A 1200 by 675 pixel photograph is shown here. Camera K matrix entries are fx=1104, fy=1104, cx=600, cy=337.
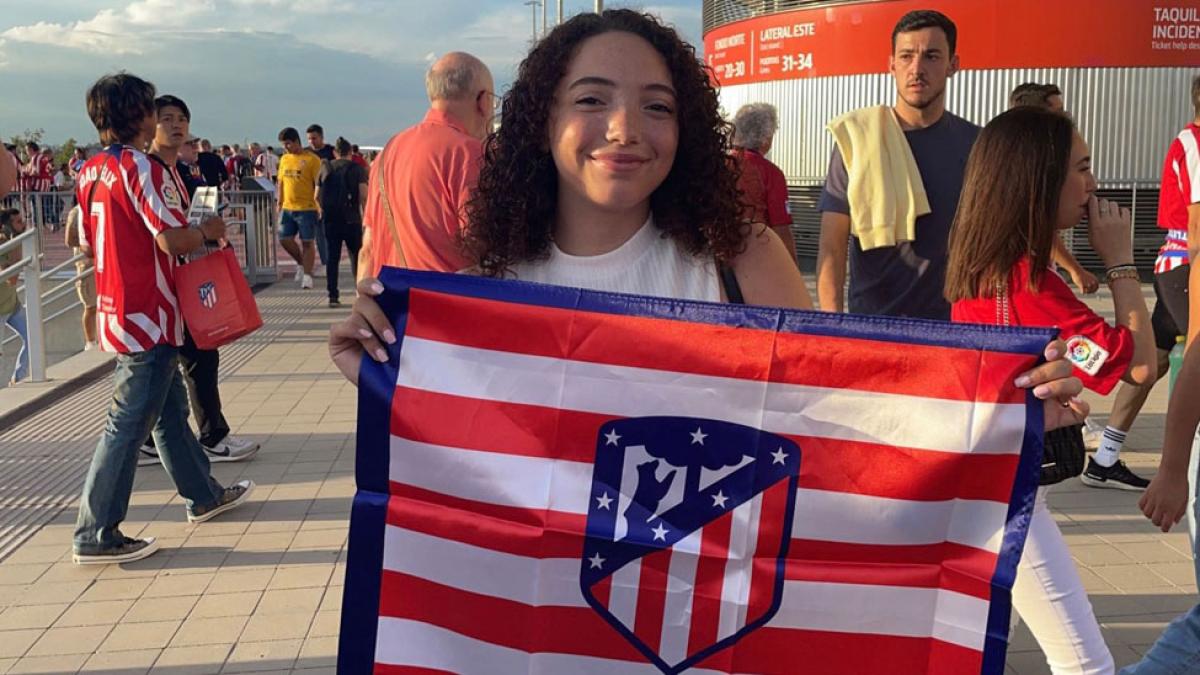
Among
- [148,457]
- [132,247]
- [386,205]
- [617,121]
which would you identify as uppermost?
[617,121]

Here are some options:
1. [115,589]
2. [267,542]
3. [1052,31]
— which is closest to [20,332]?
[267,542]

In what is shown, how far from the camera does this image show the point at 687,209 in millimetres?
2266

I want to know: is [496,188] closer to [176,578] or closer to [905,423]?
[905,423]

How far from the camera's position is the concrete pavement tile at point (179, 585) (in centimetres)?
448

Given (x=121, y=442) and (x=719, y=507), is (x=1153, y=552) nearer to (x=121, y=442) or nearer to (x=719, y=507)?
(x=719, y=507)

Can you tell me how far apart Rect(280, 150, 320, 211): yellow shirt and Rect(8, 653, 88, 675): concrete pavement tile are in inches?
451

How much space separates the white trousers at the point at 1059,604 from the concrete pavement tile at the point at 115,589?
3.42 m

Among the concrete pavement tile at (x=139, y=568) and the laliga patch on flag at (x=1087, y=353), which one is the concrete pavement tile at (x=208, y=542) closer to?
the concrete pavement tile at (x=139, y=568)

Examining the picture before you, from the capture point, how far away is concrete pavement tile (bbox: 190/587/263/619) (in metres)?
4.28

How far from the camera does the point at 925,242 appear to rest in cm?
408

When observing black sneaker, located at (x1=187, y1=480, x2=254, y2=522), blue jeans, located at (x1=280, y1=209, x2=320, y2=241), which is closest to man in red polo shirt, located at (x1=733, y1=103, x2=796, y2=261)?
black sneaker, located at (x1=187, y1=480, x2=254, y2=522)

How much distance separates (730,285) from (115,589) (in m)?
3.41

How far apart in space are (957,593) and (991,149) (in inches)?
61.9

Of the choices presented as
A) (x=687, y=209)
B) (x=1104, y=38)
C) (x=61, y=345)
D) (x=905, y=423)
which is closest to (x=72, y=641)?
(x=687, y=209)
